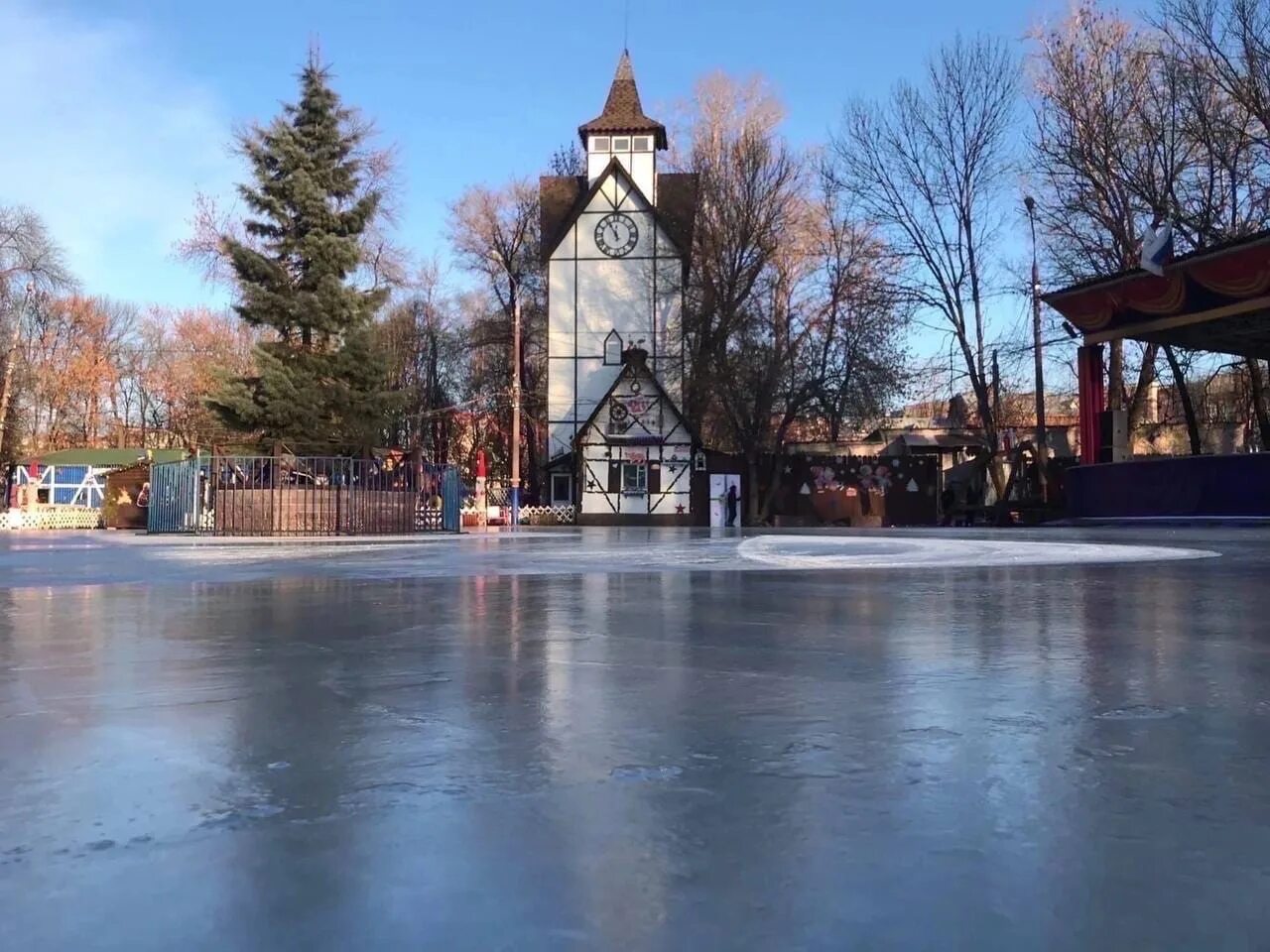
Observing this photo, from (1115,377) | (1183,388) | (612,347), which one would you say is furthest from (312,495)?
(1183,388)

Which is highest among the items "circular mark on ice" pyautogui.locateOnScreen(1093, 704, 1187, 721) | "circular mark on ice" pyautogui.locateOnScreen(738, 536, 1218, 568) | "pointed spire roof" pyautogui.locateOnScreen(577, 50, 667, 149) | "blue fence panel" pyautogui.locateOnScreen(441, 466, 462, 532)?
"pointed spire roof" pyautogui.locateOnScreen(577, 50, 667, 149)

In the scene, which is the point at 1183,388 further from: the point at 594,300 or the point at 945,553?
the point at 594,300

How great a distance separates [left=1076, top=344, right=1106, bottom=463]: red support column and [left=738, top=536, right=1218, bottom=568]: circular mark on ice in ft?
40.8

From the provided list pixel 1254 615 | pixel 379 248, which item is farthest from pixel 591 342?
pixel 1254 615

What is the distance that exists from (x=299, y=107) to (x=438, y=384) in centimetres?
2792

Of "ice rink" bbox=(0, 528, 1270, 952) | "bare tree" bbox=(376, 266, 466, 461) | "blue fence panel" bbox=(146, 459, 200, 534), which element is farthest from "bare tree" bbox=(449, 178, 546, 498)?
"ice rink" bbox=(0, 528, 1270, 952)

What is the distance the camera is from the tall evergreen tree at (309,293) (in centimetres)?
2872

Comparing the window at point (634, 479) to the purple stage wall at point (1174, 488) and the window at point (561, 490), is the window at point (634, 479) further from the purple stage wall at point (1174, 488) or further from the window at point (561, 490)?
the purple stage wall at point (1174, 488)

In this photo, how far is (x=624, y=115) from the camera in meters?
44.8

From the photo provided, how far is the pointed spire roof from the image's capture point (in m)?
44.0

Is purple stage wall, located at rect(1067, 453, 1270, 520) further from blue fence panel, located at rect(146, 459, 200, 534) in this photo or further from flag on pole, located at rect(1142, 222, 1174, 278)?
blue fence panel, located at rect(146, 459, 200, 534)

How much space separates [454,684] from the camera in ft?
15.7

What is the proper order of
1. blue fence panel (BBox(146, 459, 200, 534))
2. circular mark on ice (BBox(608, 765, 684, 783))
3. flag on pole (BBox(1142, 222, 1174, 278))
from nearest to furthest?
circular mark on ice (BBox(608, 765, 684, 783)) → flag on pole (BBox(1142, 222, 1174, 278)) → blue fence panel (BBox(146, 459, 200, 534))

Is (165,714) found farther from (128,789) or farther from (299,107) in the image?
(299,107)
